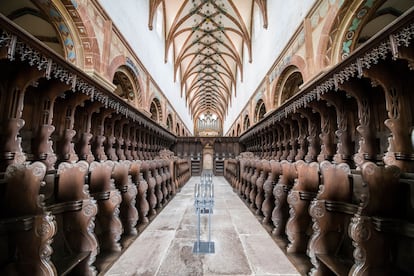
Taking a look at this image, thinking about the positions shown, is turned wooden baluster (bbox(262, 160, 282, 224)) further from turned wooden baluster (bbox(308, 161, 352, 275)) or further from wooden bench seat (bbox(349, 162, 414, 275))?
wooden bench seat (bbox(349, 162, 414, 275))

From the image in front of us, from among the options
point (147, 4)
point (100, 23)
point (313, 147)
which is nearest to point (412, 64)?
point (313, 147)

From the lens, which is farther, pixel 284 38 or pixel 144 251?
pixel 284 38

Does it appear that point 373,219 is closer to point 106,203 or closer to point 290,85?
A: point 106,203

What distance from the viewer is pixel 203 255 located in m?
1.84

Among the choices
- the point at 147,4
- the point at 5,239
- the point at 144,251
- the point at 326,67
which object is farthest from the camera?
the point at 147,4

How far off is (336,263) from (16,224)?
6.85 feet

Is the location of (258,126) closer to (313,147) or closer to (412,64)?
(313,147)

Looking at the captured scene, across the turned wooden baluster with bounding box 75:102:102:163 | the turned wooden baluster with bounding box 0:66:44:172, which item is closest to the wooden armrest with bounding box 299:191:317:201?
the turned wooden baluster with bounding box 0:66:44:172

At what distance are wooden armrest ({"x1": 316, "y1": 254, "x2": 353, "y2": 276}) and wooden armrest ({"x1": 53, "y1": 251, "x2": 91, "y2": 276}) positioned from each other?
1.81 metres

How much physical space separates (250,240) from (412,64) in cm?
229

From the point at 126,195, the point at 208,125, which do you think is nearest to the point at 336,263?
the point at 126,195

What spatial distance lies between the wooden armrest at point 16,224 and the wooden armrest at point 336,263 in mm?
1941

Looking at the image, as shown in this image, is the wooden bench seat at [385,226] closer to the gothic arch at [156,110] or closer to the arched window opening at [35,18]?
the arched window opening at [35,18]

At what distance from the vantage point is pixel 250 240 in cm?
223
